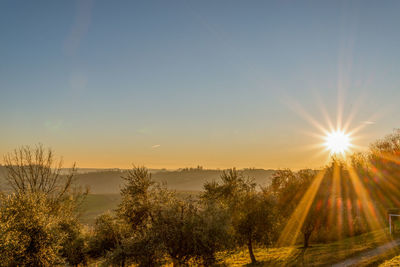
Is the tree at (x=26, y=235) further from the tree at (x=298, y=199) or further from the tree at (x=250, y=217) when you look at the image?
the tree at (x=298, y=199)

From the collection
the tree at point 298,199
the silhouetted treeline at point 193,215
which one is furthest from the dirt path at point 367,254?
the tree at point 298,199

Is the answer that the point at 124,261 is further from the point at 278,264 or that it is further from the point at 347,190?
the point at 347,190

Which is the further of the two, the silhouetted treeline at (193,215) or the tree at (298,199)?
the tree at (298,199)

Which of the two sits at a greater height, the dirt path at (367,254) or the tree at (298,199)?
the tree at (298,199)

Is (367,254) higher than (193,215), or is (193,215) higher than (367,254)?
(193,215)

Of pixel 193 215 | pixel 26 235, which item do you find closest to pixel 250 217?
pixel 193 215

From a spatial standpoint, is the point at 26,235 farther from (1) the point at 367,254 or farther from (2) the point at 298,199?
(2) the point at 298,199

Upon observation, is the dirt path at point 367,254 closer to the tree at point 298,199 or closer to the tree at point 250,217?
the tree at point 250,217

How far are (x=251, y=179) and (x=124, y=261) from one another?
30.9 metres

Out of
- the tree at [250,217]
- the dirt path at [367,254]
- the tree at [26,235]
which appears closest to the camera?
the tree at [26,235]

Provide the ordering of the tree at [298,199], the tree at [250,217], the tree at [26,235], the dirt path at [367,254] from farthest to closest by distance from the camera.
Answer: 1. the tree at [298,199]
2. the tree at [250,217]
3. the dirt path at [367,254]
4. the tree at [26,235]

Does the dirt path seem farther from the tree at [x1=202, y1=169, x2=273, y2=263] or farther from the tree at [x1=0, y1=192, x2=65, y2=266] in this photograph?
the tree at [x1=0, y1=192, x2=65, y2=266]

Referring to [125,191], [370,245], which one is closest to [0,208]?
[125,191]

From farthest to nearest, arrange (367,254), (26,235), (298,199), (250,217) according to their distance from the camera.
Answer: (298,199) < (250,217) < (367,254) < (26,235)
